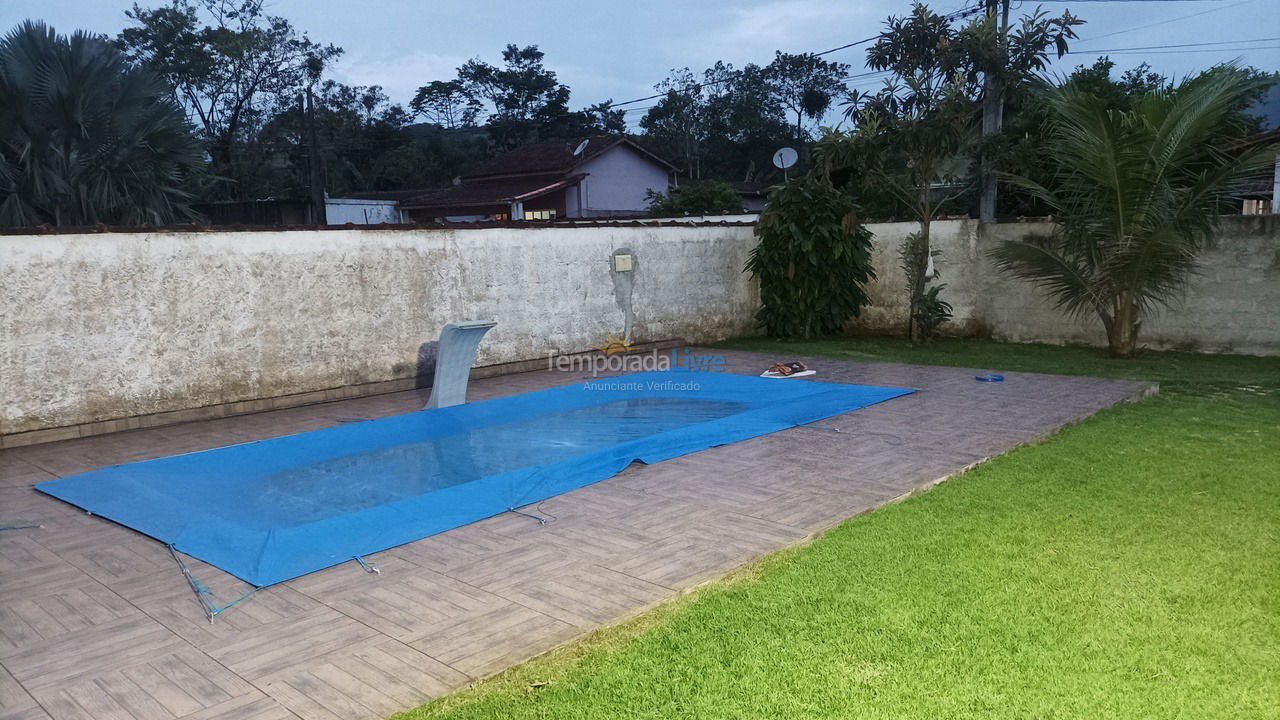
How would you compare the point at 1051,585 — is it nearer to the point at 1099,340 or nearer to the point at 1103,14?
the point at 1099,340

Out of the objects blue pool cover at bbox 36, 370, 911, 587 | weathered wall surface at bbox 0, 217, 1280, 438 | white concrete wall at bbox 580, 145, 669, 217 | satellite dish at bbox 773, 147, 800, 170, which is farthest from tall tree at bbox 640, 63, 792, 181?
blue pool cover at bbox 36, 370, 911, 587

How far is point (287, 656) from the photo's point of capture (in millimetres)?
3340

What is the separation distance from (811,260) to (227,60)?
98.4 feet

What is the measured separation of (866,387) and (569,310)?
430 cm

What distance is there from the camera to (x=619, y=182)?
1312 inches

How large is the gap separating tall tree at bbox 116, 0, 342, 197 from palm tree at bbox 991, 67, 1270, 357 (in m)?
29.5

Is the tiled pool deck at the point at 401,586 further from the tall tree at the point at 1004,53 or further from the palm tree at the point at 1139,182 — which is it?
the tall tree at the point at 1004,53

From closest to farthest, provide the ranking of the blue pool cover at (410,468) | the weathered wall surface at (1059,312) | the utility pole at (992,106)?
the blue pool cover at (410,468) < the weathered wall surface at (1059,312) < the utility pole at (992,106)

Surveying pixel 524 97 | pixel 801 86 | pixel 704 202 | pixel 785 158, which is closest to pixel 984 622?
pixel 785 158

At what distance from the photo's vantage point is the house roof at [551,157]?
30891 mm

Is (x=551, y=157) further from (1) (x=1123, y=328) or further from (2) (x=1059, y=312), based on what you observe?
(1) (x=1123, y=328)

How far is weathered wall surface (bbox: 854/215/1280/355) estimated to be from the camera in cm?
1091

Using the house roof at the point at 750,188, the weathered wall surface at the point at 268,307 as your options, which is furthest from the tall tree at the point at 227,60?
the weathered wall surface at the point at 268,307

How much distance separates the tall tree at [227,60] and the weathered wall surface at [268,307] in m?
25.1
